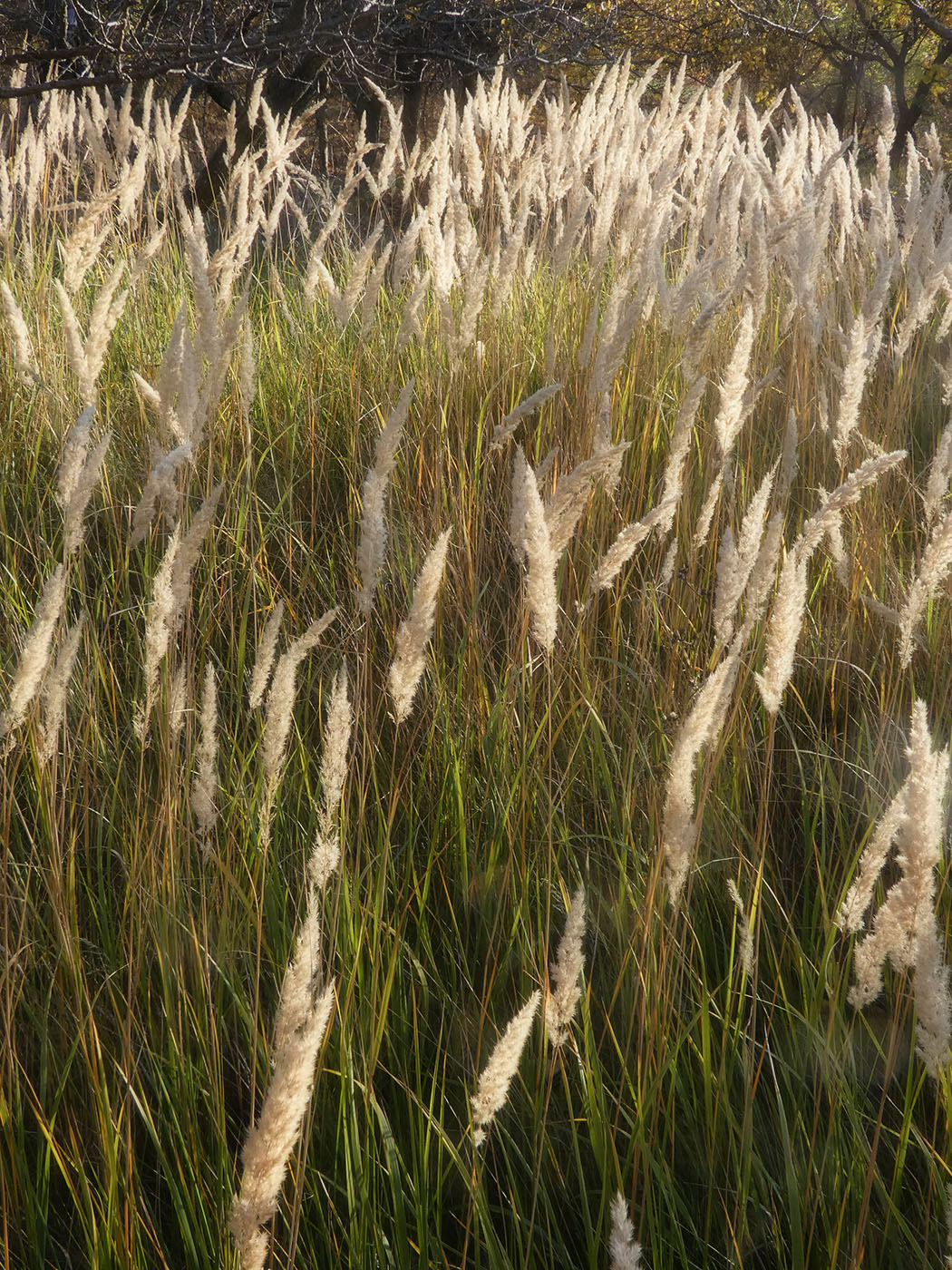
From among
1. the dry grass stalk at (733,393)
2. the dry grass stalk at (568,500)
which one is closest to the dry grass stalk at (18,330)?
the dry grass stalk at (568,500)

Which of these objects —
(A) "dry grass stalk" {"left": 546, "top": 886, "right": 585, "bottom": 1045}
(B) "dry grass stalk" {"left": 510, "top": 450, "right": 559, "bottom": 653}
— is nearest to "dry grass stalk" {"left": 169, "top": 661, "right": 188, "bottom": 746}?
(B) "dry grass stalk" {"left": 510, "top": 450, "right": 559, "bottom": 653}

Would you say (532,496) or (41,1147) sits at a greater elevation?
(532,496)

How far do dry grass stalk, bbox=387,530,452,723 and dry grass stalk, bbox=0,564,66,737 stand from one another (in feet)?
0.96

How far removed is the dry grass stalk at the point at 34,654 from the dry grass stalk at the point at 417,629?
29 cm

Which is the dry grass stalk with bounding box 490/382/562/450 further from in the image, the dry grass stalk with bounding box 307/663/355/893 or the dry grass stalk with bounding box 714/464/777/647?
the dry grass stalk with bounding box 307/663/355/893

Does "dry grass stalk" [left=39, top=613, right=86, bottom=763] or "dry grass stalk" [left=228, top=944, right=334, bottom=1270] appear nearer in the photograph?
"dry grass stalk" [left=228, top=944, right=334, bottom=1270]

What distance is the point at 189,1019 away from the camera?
3.61 ft

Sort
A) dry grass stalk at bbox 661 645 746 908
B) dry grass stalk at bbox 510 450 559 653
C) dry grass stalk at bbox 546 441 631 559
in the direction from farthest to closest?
1. dry grass stalk at bbox 546 441 631 559
2. dry grass stalk at bbox 510 450 559 653
3. dry grass stalk at bbox 661 645 746 908

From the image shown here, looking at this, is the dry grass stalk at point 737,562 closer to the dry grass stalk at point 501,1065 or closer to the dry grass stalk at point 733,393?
the dry grass stalk at point 733,393

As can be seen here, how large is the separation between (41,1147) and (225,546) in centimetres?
121

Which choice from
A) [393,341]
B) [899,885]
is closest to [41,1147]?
[899,885]

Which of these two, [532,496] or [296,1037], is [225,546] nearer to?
[532,496]

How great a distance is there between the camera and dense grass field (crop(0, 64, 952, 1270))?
88 centimetres

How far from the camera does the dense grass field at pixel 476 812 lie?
0.88 metres
